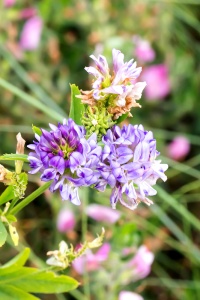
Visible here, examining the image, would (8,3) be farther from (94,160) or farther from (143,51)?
(94,160)

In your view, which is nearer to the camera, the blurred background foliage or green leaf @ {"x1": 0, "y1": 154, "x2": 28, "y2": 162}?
green leaf @ {"x1": 0, "y1": 154, "x2": 28, "y2": 162}

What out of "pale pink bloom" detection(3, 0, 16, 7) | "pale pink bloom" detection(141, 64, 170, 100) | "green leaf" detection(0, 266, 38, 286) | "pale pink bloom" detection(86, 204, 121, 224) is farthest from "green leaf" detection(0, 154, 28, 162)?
"pale pink bloom" detection(141, 64, 170, 100)

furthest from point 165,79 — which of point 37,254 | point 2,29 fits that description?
→ point 37,254

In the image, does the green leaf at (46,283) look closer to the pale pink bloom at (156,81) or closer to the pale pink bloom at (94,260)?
the pale pink bloom at (94,260)

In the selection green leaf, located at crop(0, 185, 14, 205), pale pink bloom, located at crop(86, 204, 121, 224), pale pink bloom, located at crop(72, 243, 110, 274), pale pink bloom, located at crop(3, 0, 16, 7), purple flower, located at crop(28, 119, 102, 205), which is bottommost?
purple flower, located at crop(28, 119, 102, 205)

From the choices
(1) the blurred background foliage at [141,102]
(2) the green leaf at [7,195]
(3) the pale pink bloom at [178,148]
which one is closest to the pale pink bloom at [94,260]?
(1) the blurred background foliage at [141,102]

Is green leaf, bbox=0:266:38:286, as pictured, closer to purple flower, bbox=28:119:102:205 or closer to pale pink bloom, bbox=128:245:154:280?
purple flower, bbox=28:119:102:205

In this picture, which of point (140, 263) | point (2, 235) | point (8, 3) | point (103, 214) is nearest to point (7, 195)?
point (2, 235)

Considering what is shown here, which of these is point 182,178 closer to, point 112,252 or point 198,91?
point 198,91
